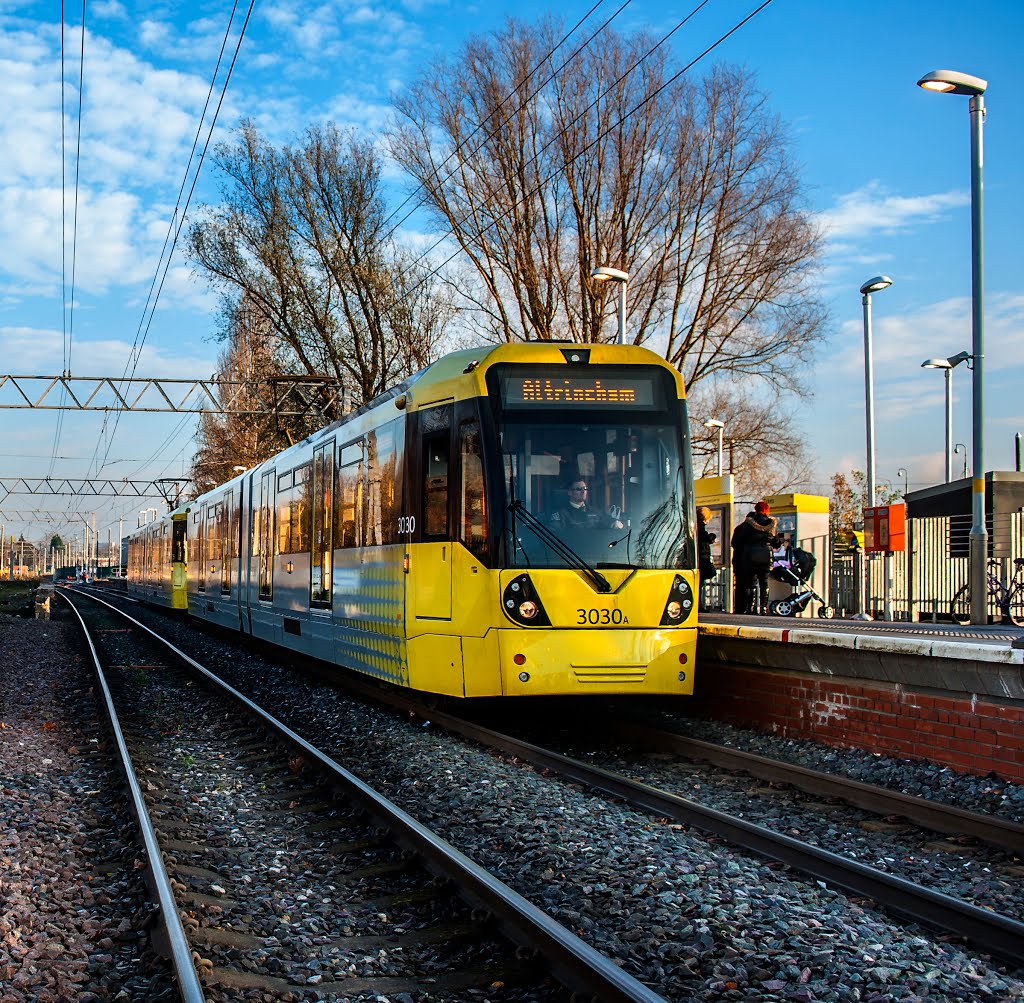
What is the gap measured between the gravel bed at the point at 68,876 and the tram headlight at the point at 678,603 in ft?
13.6

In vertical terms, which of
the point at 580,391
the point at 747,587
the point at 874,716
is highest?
the point at 580,391

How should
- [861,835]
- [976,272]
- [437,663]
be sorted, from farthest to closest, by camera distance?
[976,272] → [437,663] → [861,835]

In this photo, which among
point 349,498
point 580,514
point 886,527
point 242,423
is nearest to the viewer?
point 580,514

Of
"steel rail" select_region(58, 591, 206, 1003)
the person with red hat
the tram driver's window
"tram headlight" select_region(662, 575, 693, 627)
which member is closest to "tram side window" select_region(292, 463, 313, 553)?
the tram driver's window

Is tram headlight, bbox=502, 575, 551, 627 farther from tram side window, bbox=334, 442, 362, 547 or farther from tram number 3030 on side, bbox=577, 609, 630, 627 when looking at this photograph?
tram side window, bbox=334, 442, 362, 547

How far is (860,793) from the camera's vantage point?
277 inches

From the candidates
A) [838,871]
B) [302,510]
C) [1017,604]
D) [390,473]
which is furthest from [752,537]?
[838,871]

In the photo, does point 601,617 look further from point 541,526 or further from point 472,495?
point 472,495

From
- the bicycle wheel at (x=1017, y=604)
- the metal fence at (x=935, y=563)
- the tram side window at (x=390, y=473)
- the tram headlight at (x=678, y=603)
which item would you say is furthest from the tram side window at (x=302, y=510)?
the bicycle wheel at (x=1017, y=604)

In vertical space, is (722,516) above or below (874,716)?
above

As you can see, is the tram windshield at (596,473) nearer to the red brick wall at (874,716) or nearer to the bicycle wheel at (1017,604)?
the red brick wall at (874,716)

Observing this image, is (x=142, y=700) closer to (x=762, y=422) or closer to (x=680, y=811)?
(x=680, y=811)

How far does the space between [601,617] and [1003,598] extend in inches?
374

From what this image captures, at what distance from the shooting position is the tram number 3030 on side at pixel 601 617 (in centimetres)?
900
